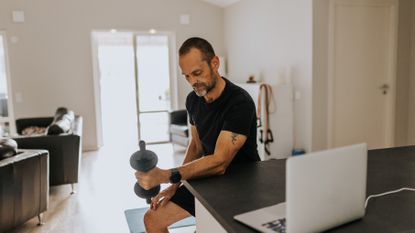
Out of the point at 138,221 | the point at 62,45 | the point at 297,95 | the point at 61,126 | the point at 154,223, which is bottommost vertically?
the point at 138,221

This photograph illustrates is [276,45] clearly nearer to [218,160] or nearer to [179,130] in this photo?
[179,130]

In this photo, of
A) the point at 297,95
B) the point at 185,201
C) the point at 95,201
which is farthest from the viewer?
the point at 297,95

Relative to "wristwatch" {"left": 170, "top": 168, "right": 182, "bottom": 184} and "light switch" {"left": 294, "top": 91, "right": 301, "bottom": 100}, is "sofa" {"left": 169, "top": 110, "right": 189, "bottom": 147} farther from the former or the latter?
"wristwatch" {"left": 170, "top": 168, "right": 182, "bottom": 184}

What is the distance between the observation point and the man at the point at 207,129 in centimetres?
161

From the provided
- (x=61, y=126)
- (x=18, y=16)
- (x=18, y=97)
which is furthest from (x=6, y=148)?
(x=18, y=16)

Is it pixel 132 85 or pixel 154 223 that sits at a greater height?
pixel 132 85

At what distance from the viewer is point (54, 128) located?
4.13 meters

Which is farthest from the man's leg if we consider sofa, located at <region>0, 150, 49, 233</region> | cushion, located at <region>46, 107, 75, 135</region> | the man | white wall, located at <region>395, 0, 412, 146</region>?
white wall, located at <region>395, 0, 412, 146</region>

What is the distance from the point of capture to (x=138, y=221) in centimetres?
346

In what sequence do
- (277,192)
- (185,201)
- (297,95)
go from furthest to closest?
(297,95)
(185,201)
(277,192)

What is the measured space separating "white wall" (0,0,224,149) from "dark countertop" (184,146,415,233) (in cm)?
557

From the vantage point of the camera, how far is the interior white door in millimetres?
4801

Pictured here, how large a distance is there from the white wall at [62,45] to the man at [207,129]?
519 cm

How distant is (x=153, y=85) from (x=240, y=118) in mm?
5715
